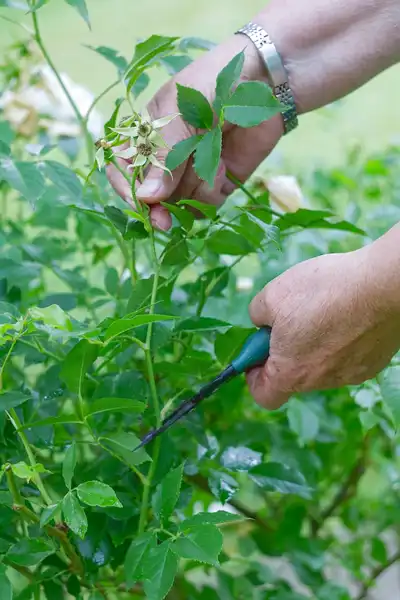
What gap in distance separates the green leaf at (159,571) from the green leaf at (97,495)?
0.04 m

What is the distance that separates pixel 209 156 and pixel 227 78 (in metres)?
0.04

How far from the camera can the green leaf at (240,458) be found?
0.53 m

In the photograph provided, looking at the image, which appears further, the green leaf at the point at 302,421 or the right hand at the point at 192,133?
the green leaf at the point at 302,421

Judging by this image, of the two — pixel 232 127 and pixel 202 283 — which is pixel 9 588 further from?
pixel 232 127

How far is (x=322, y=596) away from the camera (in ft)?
2.20

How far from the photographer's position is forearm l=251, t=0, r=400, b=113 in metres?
0.62

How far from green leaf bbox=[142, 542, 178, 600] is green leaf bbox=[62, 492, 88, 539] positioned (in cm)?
4

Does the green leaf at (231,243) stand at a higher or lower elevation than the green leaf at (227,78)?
lower

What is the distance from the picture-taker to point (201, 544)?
1.31ft

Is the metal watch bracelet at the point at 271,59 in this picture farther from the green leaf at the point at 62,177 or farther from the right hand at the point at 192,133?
the green leaf at the point at 62,177

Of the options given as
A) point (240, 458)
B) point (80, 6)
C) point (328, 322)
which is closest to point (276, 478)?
point (240, 458)

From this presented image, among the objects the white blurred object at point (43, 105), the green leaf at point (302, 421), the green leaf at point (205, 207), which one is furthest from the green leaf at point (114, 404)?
the white blurred object at point (43, 105)

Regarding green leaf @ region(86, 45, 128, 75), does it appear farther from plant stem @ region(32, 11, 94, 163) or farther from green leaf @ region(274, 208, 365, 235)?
green leaf @ region(274, 208, 365, 235)

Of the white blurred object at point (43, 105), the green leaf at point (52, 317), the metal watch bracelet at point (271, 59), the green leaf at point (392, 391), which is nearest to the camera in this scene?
the green leaf at point (52, 317)
